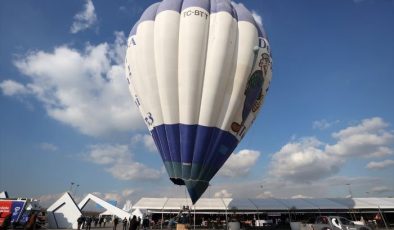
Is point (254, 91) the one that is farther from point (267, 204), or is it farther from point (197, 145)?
point (267, 204)

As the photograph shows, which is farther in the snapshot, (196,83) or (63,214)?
(63,214)

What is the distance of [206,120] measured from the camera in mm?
18625

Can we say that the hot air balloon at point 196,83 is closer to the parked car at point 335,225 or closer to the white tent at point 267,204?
the parked car at point 335,225

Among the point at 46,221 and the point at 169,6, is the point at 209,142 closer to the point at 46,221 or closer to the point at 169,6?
the point at 169,6

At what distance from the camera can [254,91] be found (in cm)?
2025

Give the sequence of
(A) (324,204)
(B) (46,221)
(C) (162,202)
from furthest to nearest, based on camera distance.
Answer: (C) (162,202)
(A) (324,204)
(B) (46,221)

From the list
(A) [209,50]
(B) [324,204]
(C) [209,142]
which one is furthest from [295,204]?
(A) [209,50]

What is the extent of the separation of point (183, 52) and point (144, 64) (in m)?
2.70

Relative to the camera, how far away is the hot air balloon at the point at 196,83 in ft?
61.2

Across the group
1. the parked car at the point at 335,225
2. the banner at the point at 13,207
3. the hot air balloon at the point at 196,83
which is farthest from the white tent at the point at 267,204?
the hot air balloon at the point at 196,83

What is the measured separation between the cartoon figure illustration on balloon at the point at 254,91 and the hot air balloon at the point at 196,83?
0.21ft

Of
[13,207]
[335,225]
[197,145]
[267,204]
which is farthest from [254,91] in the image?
[13,207]

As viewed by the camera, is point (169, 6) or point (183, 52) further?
point (169, 6)

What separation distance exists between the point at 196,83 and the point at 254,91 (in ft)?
13.2
